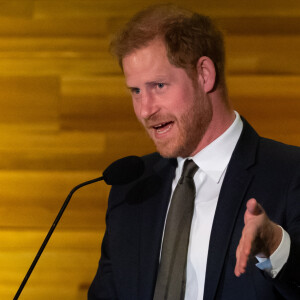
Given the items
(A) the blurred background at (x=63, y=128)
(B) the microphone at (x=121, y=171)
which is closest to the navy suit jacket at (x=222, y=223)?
(B) the microphone at (x=121, y=171)

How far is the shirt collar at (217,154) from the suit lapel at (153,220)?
0.32ft

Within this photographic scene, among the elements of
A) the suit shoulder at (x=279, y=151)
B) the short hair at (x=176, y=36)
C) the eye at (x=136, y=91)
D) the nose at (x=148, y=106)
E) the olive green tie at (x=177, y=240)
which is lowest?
the olive green tie at (x=177, y=240)

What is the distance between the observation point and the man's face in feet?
3.93

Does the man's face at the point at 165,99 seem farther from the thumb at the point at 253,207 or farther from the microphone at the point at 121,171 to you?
the thumb at the point at 253,207

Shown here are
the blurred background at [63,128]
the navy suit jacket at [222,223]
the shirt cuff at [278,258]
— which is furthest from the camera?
the blurred background at [63,128]

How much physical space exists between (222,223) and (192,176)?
134 mm

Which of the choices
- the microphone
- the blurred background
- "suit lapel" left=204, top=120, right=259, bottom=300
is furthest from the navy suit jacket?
the blurred background

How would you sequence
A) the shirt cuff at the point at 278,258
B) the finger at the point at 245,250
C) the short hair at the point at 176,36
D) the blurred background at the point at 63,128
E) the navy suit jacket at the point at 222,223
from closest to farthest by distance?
the finger at the point at 245,250 < the shirt cuff at the point at 278,258 < the navy suit jacket at the point at 222,223 < the short hair at the point at 176,36 < the blurred background at the point at 63,128

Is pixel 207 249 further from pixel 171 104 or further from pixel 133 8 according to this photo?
pixel 133 8

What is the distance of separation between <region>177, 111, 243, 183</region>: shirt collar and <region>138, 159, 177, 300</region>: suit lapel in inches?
→ 3.8

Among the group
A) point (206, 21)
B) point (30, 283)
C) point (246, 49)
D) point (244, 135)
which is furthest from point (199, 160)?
point (30, 283)

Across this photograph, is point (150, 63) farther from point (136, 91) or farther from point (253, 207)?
point (253, 207)

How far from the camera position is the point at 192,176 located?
1.25 m

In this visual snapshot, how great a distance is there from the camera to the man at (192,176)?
114 cm
